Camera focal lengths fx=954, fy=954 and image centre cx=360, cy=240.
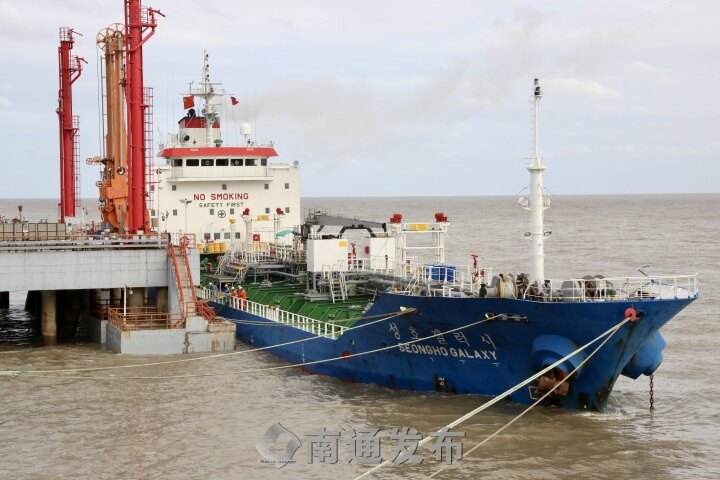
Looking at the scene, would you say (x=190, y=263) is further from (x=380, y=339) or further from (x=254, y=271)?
(x=380, y=339)

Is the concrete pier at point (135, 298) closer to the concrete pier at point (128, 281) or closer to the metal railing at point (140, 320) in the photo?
the concrete pier at point (128, 281)

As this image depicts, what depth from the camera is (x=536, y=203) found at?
20891mm

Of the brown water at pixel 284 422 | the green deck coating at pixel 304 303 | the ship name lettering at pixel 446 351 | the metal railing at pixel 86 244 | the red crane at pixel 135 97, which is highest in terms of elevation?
the red crane at pixel 135 97

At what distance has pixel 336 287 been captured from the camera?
2883cm

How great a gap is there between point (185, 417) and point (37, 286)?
32.7 feet

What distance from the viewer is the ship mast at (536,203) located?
20672 millimetres

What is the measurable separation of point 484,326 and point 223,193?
21110mm

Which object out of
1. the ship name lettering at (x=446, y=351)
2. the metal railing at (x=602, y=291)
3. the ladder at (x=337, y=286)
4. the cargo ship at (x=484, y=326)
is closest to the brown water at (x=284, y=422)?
the cargo ship at (x=484, y=326)

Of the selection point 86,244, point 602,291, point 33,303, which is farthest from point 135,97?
point 602,291

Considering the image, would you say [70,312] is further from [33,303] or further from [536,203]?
[536,203]

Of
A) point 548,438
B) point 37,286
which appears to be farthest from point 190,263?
point 548,438

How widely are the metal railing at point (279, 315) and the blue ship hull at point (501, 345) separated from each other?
533mm

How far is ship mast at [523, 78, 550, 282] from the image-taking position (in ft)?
67.8

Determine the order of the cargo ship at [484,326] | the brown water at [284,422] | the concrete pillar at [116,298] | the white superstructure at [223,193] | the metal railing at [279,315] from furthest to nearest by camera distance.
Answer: the white superstructure at [223,193] < the concrete pillar at [116,298] < the metal railing at [279,315] < the cargo ship at [484,326] < the brown water at [284,422]
